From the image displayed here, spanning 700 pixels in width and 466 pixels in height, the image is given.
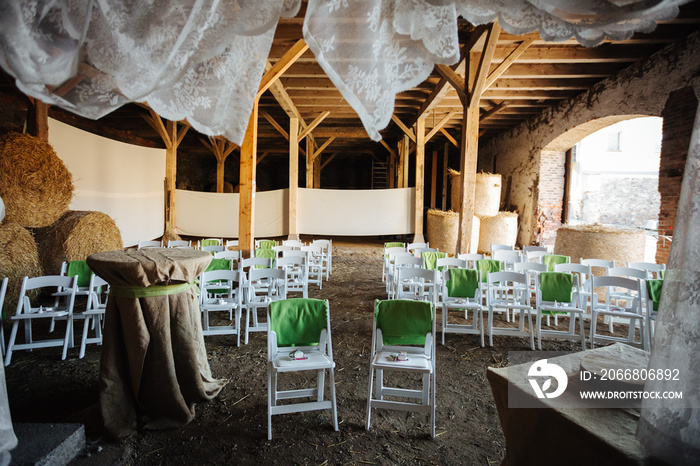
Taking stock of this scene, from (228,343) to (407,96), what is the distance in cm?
782

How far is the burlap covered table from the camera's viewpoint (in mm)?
2670

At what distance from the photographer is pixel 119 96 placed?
5.07 feet

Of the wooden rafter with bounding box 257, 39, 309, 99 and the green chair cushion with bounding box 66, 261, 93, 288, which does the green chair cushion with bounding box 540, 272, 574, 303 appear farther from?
the green chair cushion with bounding box 66, 261, 93, 288

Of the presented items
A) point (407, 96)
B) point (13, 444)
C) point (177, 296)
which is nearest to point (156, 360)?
point (177, 296)

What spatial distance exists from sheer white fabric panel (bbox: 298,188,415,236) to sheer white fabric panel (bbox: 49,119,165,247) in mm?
3917

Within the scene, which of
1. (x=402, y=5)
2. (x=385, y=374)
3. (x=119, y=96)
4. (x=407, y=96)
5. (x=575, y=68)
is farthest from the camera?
(x=407, y=96)

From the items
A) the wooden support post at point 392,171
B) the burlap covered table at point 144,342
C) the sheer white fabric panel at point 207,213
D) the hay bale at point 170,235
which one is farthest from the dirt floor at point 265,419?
the wooden support post at point 392,171

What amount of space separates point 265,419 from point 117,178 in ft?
25.6

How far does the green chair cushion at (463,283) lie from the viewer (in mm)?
4613

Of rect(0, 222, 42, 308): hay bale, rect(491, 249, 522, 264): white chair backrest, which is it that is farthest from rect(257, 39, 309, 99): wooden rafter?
rect(491, 249, 522, 264): white chair backrest

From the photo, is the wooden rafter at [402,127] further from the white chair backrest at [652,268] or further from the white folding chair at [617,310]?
the white folding chair at [617,310]

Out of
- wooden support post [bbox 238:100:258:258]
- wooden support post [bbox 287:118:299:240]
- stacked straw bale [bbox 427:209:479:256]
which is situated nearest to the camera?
wooden support post [bbox 238:100:258:258]

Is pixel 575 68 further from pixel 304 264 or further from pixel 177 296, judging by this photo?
pixel 177 296

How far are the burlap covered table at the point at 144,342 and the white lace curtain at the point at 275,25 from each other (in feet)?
5.19
